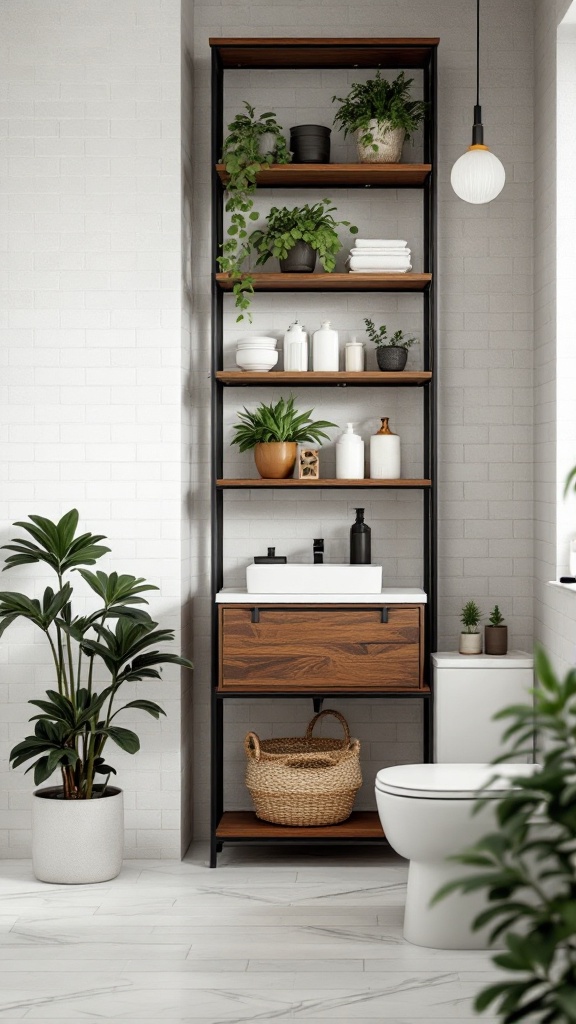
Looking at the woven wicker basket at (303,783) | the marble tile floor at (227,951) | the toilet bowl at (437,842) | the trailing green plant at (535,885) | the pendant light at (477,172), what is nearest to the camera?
the trailing green plant at (535,885)

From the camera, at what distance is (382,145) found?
412 cm

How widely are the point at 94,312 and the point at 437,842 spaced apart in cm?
224

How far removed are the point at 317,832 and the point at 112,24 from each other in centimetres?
304

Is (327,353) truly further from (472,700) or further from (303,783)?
(303,783)

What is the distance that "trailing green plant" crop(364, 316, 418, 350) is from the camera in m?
4.20

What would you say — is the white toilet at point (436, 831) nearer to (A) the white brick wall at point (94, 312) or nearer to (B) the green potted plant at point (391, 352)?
(A) the white brick wall at point (94, 312)

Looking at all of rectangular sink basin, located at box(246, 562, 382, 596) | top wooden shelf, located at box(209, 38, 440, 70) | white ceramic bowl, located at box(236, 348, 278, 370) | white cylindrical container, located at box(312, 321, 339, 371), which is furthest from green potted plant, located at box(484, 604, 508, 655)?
top wooden shelf, located at box(209, 38, 440, 70)

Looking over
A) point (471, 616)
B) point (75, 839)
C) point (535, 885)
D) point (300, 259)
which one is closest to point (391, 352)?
point (300, 259)

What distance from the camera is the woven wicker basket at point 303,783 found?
154 inches

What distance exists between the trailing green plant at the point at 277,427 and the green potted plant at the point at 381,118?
3.20 feet

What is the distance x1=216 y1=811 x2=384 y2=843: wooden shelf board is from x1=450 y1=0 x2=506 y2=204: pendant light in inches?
87.9

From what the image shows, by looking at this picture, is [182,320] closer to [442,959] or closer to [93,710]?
[93,710]

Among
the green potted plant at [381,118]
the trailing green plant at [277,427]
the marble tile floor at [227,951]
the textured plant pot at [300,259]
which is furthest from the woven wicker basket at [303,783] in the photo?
the green potted plant at [381,118]

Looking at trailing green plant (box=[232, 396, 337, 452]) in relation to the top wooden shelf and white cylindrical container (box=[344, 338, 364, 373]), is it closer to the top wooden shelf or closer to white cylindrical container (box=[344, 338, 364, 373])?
white cylindrical container (box=[344, 338, 364, 373])
